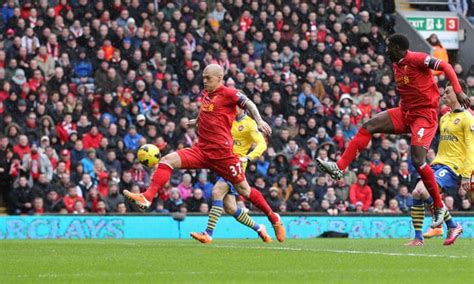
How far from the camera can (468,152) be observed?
682 inches

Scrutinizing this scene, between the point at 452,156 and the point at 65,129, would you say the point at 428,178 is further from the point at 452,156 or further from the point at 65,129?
the point at 65,129

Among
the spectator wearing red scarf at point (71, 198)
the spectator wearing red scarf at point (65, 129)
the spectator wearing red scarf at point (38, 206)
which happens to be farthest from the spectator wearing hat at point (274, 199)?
the spectator wearing red scarf at point (38, 206)

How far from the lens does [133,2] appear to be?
30.6 metres

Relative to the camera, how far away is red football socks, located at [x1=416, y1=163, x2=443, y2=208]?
16.2 meters

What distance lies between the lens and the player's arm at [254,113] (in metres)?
15.6

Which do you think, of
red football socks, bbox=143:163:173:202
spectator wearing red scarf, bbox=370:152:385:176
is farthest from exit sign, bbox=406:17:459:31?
red football socks, bbox=143:163:173:202

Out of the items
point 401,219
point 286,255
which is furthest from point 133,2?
point 286,255

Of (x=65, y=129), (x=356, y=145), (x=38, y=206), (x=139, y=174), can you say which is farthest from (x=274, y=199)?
(x=356, y=145)

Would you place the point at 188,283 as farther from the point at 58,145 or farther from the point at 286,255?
the point at 58,145

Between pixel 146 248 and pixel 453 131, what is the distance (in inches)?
184

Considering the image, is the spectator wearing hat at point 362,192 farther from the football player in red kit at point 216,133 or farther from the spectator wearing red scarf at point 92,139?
the football player in red kit at point 216,133

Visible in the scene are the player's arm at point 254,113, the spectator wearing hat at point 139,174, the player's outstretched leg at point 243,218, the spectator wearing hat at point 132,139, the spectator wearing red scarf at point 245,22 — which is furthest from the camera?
the spectator wearing red scarf at point 245,22

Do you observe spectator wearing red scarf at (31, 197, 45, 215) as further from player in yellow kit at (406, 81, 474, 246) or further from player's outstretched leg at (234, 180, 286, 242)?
player in yellow kit at (406, 81, 474, 246)

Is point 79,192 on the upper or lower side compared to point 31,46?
lower
